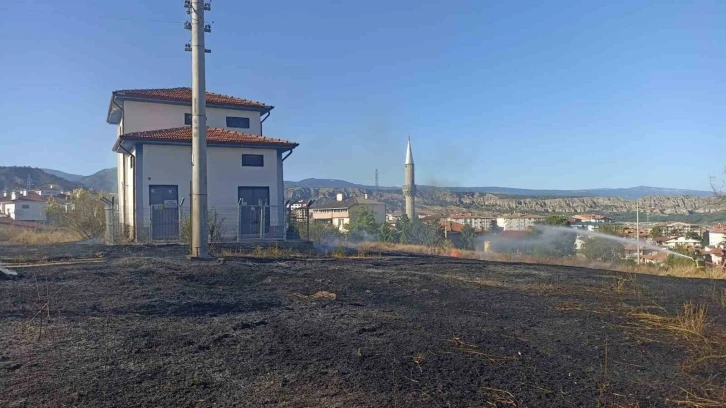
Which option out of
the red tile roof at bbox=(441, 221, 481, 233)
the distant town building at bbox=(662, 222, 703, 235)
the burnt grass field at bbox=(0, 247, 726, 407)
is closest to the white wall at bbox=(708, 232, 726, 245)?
the distant town building at bbox=(662, 222, 703, 235)

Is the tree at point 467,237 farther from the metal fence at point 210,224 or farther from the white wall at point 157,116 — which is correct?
the white wall at point 157,116

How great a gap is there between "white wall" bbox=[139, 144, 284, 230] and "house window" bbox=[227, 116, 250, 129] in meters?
3.52

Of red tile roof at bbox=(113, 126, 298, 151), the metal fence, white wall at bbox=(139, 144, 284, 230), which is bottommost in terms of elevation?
the metal fence

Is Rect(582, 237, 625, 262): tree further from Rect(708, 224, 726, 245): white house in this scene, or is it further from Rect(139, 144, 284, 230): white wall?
Rect(139, 144, 284, 230): white wall

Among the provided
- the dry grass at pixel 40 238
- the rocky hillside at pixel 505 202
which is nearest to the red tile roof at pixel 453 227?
the dry grass at pixel 40 238

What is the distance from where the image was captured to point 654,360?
4684 millimetres

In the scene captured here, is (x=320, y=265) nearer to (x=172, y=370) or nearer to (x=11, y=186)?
(x=172, y=370)

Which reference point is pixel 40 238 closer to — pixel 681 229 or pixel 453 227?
pixel 453 227

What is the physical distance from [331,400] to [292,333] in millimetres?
1951

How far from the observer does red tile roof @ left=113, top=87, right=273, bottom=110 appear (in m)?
24.9

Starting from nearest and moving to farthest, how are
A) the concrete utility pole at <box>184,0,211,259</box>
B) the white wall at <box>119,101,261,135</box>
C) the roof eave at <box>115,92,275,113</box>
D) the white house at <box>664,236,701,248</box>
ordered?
the concrete utility pole at <box>184,0,211,259</box> < the roof eave at <box>115,92,275,113</box> < the white wall at <box>119,101,261,135</box> < the white house at <box>664,236,701,248</box>

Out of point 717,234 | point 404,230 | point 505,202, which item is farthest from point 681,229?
point 505,202

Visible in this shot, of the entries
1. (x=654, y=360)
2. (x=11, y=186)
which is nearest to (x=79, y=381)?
(x=654, y=360)

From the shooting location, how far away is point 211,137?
23.7 m
